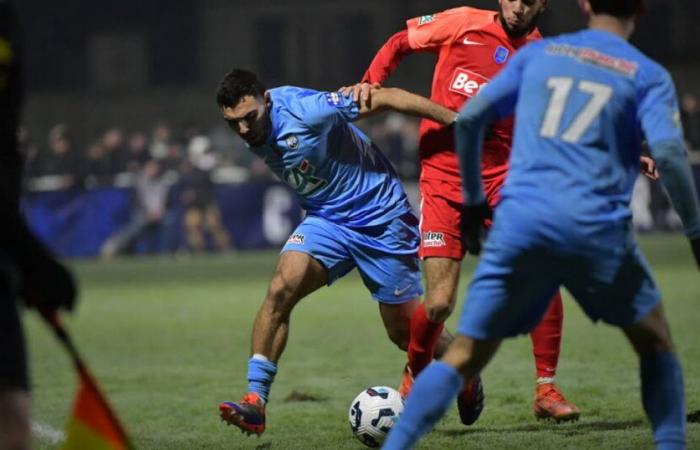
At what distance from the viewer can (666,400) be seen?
4.78 meters

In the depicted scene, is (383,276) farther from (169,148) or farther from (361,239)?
(169,148)

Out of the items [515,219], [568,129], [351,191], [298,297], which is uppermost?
[568,129]

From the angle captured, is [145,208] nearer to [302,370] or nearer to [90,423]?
[302,370]

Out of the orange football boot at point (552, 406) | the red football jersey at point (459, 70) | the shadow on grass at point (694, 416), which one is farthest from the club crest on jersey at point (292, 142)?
the shadow on grass at point (694, 416)

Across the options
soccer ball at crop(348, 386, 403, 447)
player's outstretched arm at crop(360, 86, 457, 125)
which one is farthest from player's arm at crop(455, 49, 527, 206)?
soccer ball at crop(348, 386, 403, 447)

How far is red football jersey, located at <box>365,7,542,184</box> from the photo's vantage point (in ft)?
23.2

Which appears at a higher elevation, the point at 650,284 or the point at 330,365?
the point at 650,284

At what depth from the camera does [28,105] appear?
34.2 m

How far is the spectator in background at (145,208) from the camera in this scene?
2175cm

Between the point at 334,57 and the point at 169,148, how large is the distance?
1371cm

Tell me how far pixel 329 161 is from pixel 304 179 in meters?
0.16

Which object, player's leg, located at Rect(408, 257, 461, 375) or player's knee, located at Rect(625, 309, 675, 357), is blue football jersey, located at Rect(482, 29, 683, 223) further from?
player's leg, located at Rect(408, 257, 461, 375)

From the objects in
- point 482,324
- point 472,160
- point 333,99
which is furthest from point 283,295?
point 482,324

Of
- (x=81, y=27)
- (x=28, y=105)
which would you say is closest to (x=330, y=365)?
(x=28, y=105)
